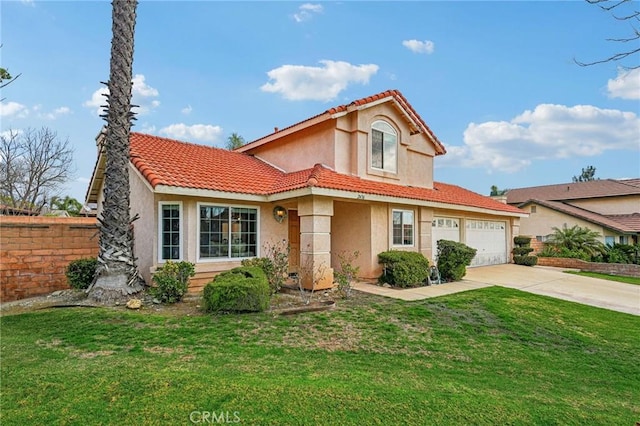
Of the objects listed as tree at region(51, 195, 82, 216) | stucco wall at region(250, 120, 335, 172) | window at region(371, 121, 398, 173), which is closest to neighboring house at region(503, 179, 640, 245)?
window at region(371, 121, 398, 173)

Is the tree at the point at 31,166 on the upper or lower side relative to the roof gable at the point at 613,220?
upper

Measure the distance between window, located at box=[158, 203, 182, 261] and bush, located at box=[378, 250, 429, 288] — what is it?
724cm

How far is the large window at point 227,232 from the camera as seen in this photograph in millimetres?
11352

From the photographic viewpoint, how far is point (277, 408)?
4.10 m

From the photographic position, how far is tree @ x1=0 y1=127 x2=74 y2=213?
24.3 m

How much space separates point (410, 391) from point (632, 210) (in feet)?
123

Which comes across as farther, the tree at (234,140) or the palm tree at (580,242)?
the tree at (234,140)

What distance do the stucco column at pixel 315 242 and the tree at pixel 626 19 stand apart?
26.1ft

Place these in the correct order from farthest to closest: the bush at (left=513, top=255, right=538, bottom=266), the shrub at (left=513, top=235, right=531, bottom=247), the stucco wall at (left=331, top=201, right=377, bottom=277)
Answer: the shrub at (left=513, top=235, right=531, bottom=247), the bush at (left=513, top=255, right=538, bottom=266), the stucco wall at (left=331, top=201, right=377, bottom=277)

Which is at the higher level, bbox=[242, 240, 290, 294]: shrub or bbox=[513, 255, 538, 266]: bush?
bbox=[242, 240, 290, 294]: shrub

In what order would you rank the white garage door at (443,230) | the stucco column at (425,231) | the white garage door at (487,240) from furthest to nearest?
the white garage door at (487,240) < the white garage door at (443,230) < the stucco column at (425,231)

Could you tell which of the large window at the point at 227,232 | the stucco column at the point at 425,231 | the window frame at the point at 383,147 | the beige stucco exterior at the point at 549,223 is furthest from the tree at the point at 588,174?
the large window at the point at 227,232

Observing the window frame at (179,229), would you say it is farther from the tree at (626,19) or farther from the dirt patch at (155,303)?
the tree at (626,19)

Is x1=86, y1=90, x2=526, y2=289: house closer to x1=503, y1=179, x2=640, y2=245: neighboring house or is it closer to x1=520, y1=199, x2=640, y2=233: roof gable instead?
x1=520, y1=199, x2=640, y2=233: roof gable
